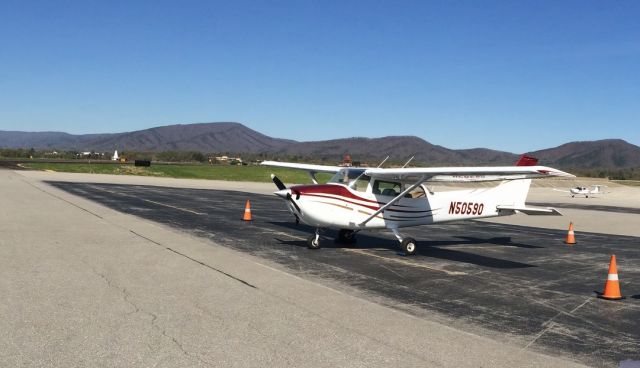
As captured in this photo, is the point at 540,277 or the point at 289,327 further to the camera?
the point at 540,277

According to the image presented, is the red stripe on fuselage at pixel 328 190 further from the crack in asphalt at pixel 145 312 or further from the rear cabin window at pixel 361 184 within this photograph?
the crack in asphalt at pixel 145 312

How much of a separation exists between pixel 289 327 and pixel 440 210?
32.8ft

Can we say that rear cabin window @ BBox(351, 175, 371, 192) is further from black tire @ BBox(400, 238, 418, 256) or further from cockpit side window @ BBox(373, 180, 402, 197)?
black tire @ BBox(400, 238, 418, 256)

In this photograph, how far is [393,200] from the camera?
49.4ft

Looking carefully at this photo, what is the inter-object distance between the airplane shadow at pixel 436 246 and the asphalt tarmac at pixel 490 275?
0.03 m

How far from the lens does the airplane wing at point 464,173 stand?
12234 mm

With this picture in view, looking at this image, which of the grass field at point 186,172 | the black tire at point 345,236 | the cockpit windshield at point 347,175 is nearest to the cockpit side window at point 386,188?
the cockpit windshield at point 347,175

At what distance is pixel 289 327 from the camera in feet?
23.8

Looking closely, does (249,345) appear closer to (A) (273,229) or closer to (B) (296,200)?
(B) (296,200)

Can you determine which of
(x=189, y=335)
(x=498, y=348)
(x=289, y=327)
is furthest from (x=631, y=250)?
(x=189, y=335)

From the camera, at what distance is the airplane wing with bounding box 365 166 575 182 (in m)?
12.2

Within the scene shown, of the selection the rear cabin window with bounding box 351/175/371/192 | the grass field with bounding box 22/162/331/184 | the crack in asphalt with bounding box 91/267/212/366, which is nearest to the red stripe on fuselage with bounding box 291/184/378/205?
the rear cabin window with bounding box 351/175/371/192

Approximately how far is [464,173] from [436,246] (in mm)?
4187

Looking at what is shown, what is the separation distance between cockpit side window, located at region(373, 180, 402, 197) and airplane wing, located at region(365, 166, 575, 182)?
25 cm
